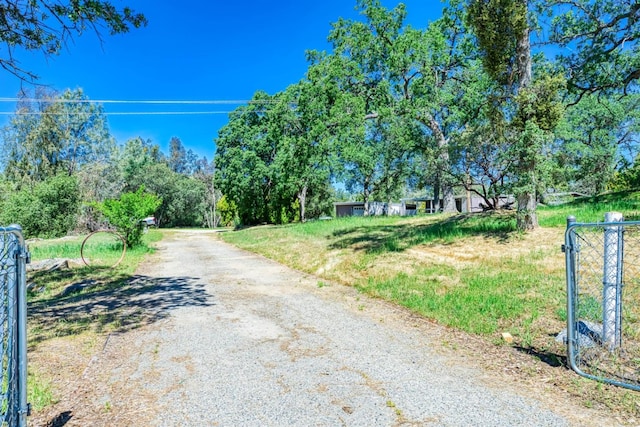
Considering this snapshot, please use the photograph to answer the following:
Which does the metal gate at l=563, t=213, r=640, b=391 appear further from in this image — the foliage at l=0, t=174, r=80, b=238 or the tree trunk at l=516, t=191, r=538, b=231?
the foliage at l=0, t=174, r=80, b=238

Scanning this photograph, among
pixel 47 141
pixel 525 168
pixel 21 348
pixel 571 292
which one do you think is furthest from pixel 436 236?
pixel 47 141

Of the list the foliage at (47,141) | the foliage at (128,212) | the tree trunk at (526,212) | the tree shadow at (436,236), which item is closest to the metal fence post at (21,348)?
the tree shadow at (436,236)

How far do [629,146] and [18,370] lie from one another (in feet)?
96.8

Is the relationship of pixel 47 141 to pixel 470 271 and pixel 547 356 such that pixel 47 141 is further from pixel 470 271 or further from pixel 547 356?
pixel 547 356

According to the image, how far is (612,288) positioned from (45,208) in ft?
87.7

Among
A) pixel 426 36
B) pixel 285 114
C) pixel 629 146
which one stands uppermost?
pixel 426 36

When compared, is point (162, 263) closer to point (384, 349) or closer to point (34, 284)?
point (34, 284)

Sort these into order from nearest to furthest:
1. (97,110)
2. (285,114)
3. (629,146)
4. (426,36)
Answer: (426,36) < (629,146) < (285,114) < (97,110)

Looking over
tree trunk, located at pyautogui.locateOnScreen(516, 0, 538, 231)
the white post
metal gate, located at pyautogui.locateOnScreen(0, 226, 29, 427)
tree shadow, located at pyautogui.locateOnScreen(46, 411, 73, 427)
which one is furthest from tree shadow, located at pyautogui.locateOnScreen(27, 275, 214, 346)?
tree trunk, located at pyautogui.locateOnScreen(516, 0, 538, 231)

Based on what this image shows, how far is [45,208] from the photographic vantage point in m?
22.1

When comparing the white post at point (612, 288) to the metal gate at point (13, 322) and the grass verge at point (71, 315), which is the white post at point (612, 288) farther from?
the grass verge at point (71, 315)

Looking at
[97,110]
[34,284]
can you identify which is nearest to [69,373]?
[34,284]

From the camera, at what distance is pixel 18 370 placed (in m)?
2.31

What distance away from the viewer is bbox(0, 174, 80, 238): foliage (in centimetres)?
2131
